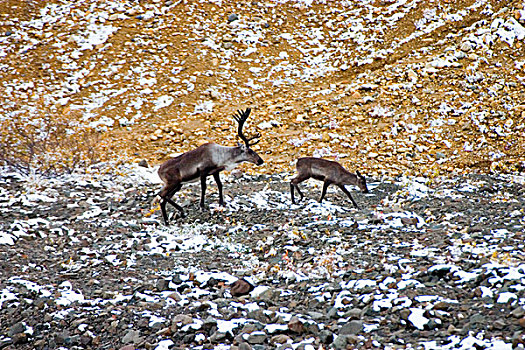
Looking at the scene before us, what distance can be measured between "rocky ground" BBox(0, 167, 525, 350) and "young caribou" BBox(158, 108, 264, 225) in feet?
1.82

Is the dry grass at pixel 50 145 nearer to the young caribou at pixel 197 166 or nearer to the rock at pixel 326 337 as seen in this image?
the young caribou at pixel 197 166

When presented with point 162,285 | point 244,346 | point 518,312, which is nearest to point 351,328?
point 244,346

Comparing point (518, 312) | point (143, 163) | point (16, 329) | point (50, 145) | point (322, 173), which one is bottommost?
point (16, 329)

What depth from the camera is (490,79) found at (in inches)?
618

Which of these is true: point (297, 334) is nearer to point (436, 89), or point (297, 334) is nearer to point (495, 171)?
point (495, 171)

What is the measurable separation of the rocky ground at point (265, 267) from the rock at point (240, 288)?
0.10m

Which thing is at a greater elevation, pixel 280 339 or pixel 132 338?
pixel 280 339

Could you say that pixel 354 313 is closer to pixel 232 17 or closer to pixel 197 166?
pixel 197 166

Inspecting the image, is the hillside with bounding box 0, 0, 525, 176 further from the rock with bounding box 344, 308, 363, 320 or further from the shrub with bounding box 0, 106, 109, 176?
the rock with bounding box 344, 308, 363, 320

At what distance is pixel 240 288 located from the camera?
7031 millimetres

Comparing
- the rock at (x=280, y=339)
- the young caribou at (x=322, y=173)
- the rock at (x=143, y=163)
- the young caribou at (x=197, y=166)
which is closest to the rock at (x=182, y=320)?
the rock at (x=280, y=339)

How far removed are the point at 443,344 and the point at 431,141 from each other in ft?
32.7

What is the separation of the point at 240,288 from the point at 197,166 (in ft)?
14.3

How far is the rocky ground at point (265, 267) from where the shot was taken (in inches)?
226
